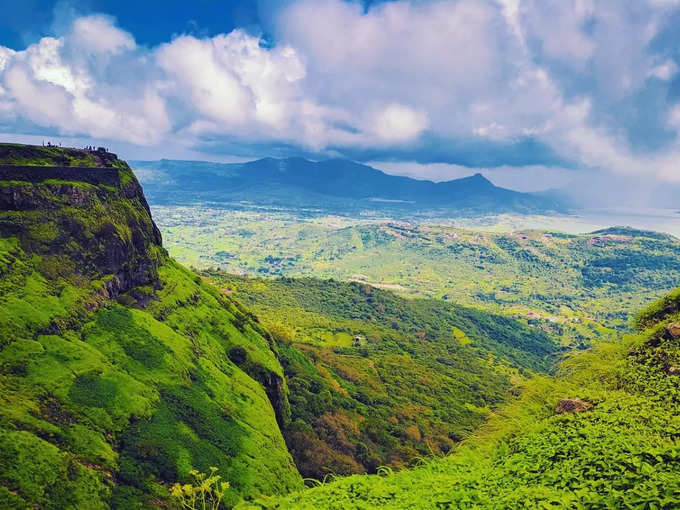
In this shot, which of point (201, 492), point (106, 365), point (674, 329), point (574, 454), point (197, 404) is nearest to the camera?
point (574, 454)

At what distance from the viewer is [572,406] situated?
18266 millimetres

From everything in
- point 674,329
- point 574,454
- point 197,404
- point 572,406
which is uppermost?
point 674,329

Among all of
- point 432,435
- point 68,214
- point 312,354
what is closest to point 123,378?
point 68,214

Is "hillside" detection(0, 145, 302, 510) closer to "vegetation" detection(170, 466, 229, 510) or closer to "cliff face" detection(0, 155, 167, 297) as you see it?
"cliff face" detection(0, 155, 167, 297)

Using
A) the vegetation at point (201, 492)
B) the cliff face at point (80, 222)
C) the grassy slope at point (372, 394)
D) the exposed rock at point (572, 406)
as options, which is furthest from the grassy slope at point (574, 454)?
the cliff face at point (80, 222)

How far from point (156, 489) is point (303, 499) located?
1627cm

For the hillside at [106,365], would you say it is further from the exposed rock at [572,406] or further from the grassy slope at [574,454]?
the exposed rock at [572,406]

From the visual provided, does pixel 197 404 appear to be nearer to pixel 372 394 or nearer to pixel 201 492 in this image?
pixel 201 492

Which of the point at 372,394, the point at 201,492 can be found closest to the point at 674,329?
the point at 201,492

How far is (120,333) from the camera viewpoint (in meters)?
36.8

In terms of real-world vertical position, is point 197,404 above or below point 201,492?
below

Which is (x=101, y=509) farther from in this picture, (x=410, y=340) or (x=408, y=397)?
(x=410, y=340)

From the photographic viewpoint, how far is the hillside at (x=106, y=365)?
2395 cm

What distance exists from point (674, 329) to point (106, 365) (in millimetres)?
38047
